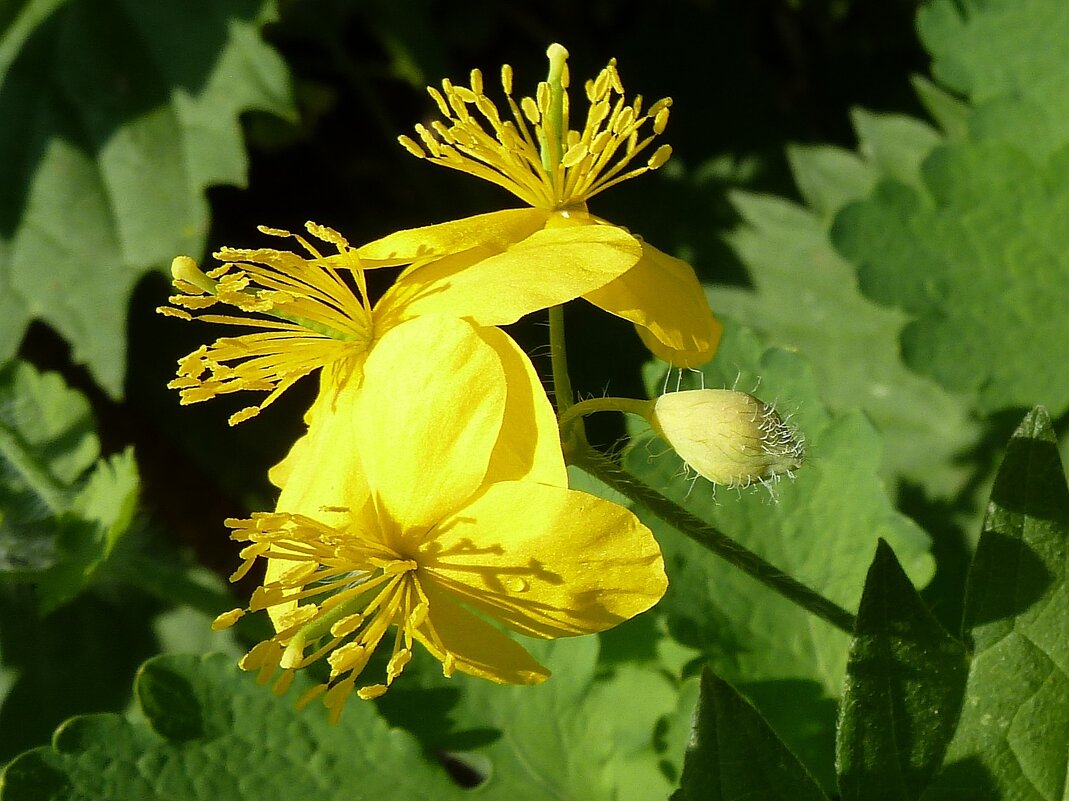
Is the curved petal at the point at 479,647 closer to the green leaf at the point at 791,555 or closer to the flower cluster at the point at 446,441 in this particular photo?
the flower cluster at the point at 446,441

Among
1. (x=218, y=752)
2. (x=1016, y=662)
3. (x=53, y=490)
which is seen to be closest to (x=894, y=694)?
(x=1016, y=662)

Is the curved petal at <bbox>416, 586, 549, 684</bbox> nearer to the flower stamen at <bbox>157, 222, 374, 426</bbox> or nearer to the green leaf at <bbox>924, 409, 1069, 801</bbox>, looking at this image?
the flower stamen at <bbox>157, 222, 374, 426</bbox>

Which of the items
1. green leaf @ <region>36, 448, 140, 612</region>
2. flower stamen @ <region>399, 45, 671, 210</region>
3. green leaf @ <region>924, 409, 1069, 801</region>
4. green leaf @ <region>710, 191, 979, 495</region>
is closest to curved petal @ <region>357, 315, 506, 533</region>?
flower stamen @ <region>399, 45, 671, 210</region>

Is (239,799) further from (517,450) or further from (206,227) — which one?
(206,227)

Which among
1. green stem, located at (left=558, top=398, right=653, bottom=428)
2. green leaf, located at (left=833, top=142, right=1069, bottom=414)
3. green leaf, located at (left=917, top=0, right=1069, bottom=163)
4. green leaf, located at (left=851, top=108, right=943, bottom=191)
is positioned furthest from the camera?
green leaf, located at (left=851, top=108, right=943, bottom=191)

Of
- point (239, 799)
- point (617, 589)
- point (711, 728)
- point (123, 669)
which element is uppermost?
→ point (617, 589)

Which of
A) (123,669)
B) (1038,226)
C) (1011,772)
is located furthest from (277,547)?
(1038,226)

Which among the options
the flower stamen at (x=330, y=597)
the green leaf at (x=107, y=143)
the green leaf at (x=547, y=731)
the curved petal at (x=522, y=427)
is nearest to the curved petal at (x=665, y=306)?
the curved petal at (x=522, y=427)
